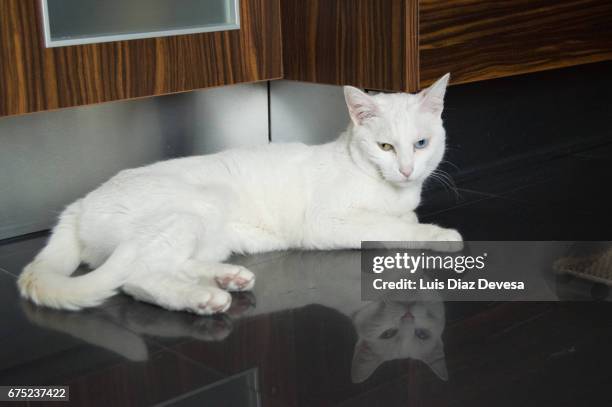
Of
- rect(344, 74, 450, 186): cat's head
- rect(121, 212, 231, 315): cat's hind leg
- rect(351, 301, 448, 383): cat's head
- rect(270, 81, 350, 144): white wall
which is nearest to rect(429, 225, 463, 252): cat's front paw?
rect(344, 74, 450, 186): cat's head

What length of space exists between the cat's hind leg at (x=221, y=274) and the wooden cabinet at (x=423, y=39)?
831 millimetres

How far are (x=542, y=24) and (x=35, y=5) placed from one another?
5.37 ft

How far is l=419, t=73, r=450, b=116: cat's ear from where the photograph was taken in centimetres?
214

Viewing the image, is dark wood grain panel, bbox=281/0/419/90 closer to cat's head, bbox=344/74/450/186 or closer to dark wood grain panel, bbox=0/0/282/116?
dark wood grain panel, bbox=0/0/282/116

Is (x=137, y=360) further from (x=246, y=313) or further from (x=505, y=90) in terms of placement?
(x=505, y=90)

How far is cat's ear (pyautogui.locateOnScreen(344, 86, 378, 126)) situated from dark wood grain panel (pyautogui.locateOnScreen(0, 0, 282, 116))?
488 millimetres

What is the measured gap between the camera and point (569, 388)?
1.43 metres

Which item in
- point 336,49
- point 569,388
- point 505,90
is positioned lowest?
point 569,388

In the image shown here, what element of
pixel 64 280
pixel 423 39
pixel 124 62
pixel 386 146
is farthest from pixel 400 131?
pixel 64 280

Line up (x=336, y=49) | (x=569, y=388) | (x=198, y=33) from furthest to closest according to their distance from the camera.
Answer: (x=336, y=49) → (x=198, y=33) → (x=569, y=388)

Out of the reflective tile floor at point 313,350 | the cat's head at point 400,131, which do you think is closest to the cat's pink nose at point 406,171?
the cat's head at point 400,131

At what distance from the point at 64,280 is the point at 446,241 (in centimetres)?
97

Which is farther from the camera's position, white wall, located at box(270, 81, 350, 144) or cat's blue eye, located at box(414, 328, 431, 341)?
white wall, located at box(270, 81, 350, 144)

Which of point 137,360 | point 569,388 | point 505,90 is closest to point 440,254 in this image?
point 569,388
